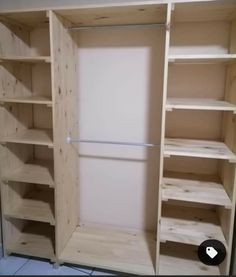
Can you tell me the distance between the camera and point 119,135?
224 cm

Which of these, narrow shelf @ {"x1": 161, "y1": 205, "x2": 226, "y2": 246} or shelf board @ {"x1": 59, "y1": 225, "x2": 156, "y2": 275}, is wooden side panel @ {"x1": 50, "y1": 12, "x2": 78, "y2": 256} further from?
narrow shelf @ {"x1": 161, "y1": 205, "x2": 226, "y2": 246}

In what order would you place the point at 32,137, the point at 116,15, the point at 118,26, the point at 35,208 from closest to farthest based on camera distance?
the point at 116,15, the point at 118,26, the point at 32,137, the point at 35,208

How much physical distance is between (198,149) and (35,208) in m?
1.39

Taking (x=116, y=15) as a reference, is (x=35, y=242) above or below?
below

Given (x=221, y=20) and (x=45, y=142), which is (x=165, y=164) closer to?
(x=45, y=142)

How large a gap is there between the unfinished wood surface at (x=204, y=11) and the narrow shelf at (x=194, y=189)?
1.16m

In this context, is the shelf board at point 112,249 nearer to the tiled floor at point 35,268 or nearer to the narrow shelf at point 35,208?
the tiled floor at point 35,268

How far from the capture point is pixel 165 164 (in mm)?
2135

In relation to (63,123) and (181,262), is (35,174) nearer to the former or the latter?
(63,123)

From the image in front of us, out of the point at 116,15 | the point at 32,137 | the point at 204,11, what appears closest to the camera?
the point at 204,11

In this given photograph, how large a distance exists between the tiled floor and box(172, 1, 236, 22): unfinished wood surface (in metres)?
1.94

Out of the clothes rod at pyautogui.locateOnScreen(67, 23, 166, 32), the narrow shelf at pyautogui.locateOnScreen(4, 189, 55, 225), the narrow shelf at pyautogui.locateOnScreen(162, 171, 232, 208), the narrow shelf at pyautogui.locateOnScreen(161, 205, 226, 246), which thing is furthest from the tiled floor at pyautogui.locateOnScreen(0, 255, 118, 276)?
the clothes rod at pyautogui.locateOnScreen(67, 23, 166, 32)

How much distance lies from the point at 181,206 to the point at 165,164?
38 cm

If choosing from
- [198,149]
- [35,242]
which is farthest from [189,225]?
[35,242]
